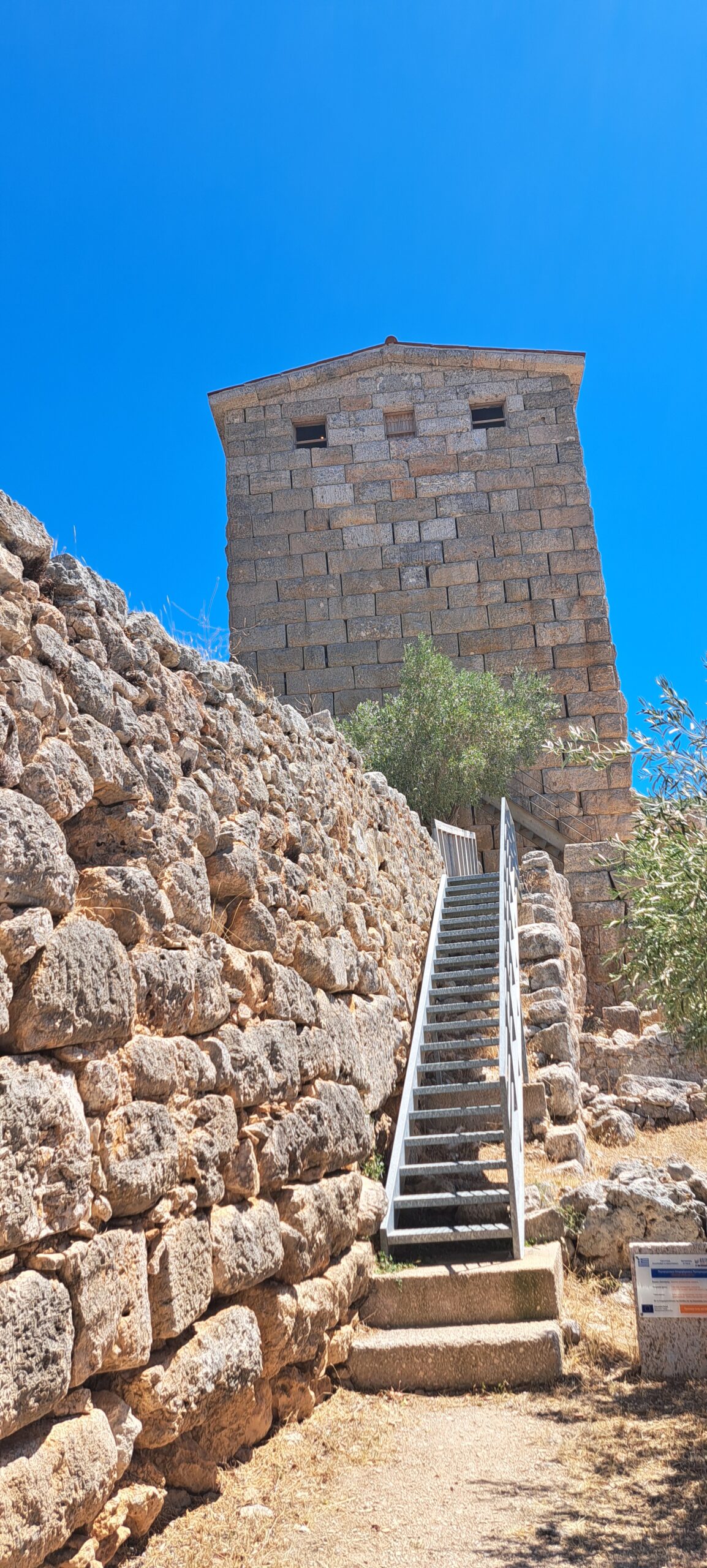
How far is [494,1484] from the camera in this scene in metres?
4.53

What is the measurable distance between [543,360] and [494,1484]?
15.8m

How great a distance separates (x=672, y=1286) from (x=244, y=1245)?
234 centimetres

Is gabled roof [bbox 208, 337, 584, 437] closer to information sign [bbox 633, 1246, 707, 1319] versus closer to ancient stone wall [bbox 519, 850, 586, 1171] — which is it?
ancient stone wall [bbox 519, 850, 586, 1171]

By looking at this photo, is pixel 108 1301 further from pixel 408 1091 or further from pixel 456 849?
pixel 456 849

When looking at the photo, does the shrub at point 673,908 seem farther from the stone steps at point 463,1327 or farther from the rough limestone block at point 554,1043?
the rough limestone block at point 554,1043

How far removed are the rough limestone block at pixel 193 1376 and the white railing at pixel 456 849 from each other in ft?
24.7

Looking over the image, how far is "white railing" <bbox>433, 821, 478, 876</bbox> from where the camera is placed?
11.8 meters

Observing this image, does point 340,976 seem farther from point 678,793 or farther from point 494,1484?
point 494,1484

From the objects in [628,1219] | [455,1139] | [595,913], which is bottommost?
[628,1219]

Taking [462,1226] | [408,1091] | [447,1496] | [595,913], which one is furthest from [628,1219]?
[595,913]

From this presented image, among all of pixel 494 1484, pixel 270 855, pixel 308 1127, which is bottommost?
pixel 494 1484

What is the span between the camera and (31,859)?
10.8 ft

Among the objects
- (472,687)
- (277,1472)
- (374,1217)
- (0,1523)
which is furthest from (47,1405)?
(472,687)

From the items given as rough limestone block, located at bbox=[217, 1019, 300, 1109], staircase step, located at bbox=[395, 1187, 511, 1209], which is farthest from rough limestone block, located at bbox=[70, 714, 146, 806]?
staircase step, located at bbox=[395, 1187, 511, 1209]
